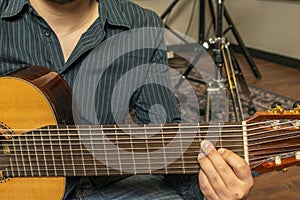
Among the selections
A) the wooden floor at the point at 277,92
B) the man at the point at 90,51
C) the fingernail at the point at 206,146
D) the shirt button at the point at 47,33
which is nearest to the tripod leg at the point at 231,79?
the wooden floor at the point at 277,92

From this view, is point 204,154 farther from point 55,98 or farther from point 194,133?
point 55,98

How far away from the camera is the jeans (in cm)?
94

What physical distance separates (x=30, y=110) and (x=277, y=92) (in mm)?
2291

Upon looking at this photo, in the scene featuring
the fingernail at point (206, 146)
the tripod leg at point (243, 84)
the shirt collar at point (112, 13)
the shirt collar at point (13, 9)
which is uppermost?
the shirt collar at point (13, 9)

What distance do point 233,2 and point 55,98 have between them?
3.50 metres

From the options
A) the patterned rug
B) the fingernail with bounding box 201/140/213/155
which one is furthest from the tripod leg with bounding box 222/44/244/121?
the fingernail with bounding box 201/140/213/155

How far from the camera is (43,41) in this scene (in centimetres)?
100

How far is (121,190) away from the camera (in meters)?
0.96

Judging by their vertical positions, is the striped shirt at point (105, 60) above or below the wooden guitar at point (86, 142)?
above

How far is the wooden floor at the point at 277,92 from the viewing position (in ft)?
5.95

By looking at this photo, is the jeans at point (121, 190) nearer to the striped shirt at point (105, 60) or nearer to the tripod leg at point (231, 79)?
the striped shirt at point (105, 60)

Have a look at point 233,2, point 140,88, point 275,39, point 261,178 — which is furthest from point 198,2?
point 140,88

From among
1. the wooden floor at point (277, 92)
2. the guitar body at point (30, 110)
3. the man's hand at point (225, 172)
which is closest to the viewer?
the man's hand at point (225, 172)

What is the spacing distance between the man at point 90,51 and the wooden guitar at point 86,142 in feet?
0.29
